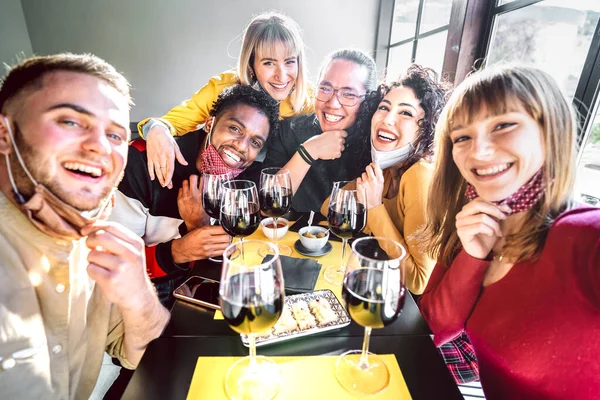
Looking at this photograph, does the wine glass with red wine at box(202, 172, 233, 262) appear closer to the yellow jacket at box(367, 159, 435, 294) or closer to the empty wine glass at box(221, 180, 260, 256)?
the empty wine glass at box(221, 180, 260, 256)

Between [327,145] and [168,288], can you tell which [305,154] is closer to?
[327,145]

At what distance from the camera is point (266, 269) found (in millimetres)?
635

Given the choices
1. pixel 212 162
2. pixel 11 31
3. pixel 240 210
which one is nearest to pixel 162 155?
pixel 212 162

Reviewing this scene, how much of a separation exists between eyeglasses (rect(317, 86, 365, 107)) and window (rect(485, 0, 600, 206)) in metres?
0.78

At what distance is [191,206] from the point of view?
1.62 m

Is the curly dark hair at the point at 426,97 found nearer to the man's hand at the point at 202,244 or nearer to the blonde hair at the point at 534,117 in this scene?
the blonde hair at the point at 534,117

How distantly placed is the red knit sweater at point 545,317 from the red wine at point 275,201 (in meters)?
0.63

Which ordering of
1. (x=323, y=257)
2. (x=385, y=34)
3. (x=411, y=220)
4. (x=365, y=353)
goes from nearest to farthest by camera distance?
(x=365, y=353) < (x=323, y=257) < (x=411, y=220) < (x=385, y=34)

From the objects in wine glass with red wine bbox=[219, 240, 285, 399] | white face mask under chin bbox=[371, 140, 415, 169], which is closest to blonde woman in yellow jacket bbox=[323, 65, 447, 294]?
white face mask under chin bbox=[371, 140, 415, 169]

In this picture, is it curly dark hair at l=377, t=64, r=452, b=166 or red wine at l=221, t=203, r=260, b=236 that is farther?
curly dark hair at l=377, t=64, r=452, b=166

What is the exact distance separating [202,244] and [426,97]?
1.14 meters

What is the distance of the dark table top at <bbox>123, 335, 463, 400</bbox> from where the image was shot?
67 cm

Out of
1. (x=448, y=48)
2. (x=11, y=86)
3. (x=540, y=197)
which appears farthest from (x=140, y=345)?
(x=448, y=48)

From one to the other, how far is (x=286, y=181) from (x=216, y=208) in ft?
0.94
